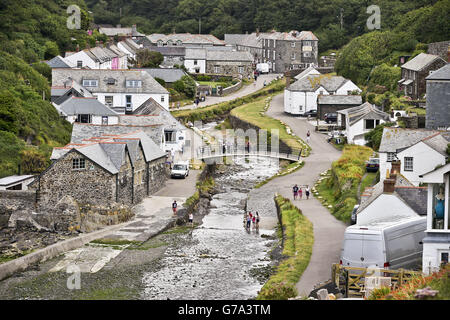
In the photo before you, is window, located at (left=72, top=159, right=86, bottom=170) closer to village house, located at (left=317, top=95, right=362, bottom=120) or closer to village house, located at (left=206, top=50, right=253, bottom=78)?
village house, located at (left=317, top=95, right=362, bottom=120)

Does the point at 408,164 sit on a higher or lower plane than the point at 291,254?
higher

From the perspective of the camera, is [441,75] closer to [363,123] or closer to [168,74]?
[363,123]

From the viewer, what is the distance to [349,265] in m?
29.1

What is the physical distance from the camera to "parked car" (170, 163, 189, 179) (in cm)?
5619

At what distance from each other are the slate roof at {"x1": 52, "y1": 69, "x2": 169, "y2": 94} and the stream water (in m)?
27.0

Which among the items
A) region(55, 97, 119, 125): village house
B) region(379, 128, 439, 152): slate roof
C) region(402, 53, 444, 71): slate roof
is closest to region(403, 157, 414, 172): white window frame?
region(379, 128, 439, 152): slate roof

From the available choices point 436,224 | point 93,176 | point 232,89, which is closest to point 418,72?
point 232,89

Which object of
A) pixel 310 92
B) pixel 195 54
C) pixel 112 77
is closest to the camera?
pixel 112 77

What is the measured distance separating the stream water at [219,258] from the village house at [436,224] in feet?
28.0

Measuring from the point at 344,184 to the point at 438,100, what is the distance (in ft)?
33.5

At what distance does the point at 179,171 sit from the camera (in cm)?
5625

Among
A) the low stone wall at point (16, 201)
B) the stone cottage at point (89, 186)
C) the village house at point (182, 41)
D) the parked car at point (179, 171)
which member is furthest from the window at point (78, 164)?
the village house at point (182, 41)

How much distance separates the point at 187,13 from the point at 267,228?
112638 mm

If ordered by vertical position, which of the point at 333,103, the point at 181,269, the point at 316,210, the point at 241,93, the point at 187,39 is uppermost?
the point at 187,39
